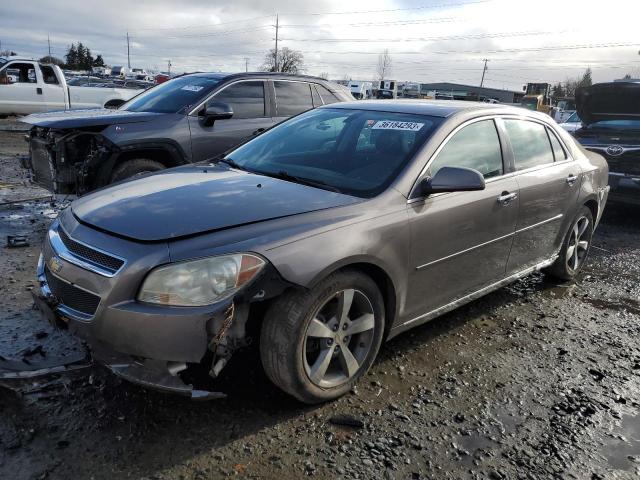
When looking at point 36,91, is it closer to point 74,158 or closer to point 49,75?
point 49,75

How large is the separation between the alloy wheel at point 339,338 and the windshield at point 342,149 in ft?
2.22

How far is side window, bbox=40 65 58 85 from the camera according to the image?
16.8m

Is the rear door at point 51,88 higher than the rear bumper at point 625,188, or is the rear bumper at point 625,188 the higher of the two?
the rear door at point 51,88

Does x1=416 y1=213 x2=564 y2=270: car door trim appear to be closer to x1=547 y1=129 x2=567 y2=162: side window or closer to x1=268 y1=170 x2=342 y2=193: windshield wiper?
x1=547 y1=129 x2=567 y2=162: side window

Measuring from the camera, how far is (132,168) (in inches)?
230

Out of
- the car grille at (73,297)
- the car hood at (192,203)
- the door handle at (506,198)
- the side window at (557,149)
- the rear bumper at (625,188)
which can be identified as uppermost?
the side window at (557,149)

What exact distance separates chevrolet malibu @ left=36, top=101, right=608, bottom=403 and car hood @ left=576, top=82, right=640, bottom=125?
516 centimetres

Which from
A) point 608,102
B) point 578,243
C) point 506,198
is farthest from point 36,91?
point 506,198

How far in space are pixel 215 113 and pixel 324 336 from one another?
4022 millimetres

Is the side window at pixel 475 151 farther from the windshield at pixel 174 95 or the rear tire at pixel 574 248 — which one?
the windshield at pixel 174 95

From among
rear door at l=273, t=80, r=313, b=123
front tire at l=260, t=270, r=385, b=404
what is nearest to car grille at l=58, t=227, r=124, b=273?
front tire at l=260, t=270, r=385, b=404

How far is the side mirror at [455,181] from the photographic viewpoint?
10.4 ft

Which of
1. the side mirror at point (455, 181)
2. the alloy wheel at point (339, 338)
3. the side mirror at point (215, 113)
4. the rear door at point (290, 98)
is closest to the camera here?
the alloy wheel at point (339, 338)

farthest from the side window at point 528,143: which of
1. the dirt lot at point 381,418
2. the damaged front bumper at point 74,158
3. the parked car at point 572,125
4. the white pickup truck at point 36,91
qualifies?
the white pickup truck at point 36,91
